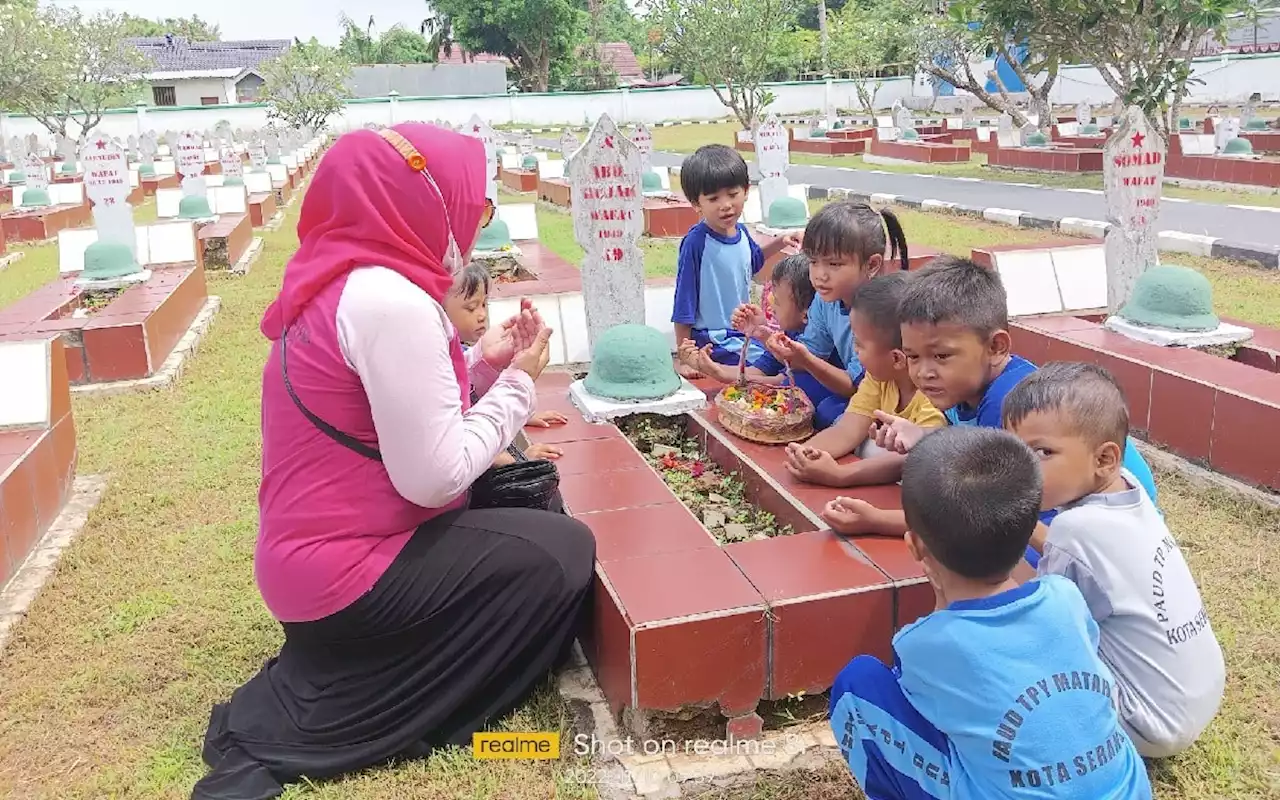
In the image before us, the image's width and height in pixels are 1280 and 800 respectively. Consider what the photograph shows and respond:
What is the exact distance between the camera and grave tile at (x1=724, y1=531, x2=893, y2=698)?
2.35 metres

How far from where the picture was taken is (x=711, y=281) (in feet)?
13.9

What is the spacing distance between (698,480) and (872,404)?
74 cm

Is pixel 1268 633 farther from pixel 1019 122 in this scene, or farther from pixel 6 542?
pixel 1019 122

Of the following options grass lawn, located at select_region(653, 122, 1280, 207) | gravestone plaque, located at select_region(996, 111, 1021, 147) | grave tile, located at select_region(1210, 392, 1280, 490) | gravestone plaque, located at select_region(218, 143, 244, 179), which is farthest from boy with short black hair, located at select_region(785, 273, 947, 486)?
gravestone plaque, located at select_region(996, 111, 1021, 147)

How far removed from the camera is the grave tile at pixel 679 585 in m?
2.31

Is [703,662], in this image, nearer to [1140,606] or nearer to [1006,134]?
[1140,606]

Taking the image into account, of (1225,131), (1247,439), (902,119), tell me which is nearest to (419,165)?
(1247,439)

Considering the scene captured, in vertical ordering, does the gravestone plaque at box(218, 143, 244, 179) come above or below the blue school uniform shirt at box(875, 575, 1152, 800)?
above

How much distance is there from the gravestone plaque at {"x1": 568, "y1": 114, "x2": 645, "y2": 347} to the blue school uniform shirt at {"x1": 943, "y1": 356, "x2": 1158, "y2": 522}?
196 centimetres

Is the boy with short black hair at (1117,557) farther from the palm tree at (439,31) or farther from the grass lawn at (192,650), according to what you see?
the palm tree at (439,31)

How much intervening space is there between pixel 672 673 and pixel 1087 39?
12.5 meters

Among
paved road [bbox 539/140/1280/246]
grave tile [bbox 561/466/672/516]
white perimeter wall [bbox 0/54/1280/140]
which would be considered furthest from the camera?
white perimeter wall [bbox 0/54/1280/140]

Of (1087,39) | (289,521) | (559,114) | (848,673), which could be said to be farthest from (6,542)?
(559,114)

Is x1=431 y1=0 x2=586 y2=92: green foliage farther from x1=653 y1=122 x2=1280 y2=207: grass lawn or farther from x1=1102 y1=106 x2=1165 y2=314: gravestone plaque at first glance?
x1=1102 y1=106 x2=1165 y2=314: gravestone plaque
